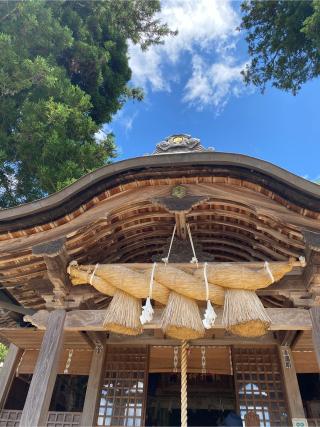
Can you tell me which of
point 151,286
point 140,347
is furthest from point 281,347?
point 151,286

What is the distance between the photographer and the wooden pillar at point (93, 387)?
5.28 meters

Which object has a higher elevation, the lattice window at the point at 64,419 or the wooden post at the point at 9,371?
the wooden post at the point at 9,371

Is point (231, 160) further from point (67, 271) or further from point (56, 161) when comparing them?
point (56, 161)

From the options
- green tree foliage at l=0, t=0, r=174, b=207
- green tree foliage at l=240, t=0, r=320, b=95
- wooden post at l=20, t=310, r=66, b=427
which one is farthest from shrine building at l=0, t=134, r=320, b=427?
green tree foliage at l=240, t=0, r=320, b=95

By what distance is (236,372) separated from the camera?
554cm

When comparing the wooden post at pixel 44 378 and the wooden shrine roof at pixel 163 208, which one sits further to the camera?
the wooden shrine roof at pixel 163 208

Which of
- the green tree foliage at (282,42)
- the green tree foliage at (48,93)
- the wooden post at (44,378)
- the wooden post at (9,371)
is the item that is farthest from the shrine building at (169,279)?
the green tree foliage at (282,42)

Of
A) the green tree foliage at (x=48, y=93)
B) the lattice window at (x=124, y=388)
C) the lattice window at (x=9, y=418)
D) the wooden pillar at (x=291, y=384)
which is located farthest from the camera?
the green tree foliage at (x=48, y=93)

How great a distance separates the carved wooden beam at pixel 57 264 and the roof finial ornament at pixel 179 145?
2.16m

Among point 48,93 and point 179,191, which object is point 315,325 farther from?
point 48,93

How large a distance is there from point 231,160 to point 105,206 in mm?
1783

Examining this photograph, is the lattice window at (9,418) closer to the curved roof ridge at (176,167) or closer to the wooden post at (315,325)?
the curved roof ridge at (176,167)

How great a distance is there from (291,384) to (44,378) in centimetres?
392

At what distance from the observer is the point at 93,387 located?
5531mm
